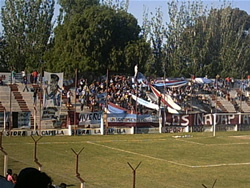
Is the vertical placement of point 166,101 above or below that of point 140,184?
above

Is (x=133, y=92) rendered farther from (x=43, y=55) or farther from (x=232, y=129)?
(x=43, y=55)

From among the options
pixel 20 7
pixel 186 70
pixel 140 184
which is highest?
pixel 20 7

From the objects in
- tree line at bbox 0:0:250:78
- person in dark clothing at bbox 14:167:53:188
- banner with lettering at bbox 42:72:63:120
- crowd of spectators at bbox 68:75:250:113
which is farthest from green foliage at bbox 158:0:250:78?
person in dark clothing at bbox 14:167:53:188

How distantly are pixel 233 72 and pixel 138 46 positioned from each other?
18.6 m

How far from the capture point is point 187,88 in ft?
174

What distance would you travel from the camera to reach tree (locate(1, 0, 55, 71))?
2421 inches

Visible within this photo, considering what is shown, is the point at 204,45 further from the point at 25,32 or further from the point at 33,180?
the point at 33,180

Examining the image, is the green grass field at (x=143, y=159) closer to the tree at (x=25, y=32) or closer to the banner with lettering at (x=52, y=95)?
the banner with lettering at (x=52, y=95)

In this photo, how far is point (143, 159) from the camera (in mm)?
27672

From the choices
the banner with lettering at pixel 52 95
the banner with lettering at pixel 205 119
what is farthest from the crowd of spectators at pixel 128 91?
the banner with lettering at pixel 52 95

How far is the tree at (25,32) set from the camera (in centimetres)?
6150

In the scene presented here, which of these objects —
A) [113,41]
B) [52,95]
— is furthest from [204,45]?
[52,95]

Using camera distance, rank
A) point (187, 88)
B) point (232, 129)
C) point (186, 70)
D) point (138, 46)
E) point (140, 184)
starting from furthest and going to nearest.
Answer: point (186, 70), point (138, 46), point (187, 88), point (232, 129), point (140, 184)

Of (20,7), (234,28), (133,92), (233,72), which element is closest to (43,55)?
(20,7)
